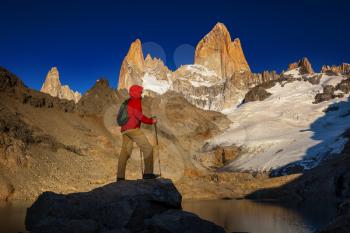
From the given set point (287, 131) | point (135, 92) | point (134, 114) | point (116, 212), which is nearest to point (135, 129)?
point (134, 114)

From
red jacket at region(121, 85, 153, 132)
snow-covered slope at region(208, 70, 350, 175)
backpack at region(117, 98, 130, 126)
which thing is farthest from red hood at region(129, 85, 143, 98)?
snow-covered slope at region(208, 70, 350, 175)

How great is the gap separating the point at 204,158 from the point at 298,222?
95.3 meters

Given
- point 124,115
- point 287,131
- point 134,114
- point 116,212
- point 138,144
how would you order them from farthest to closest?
point 287,131, point 138,144, point 124,115, point 134,114, point 116,212

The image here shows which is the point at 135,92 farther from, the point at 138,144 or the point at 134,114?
the point at 138,144

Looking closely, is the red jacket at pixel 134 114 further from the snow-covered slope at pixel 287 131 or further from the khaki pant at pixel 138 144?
the snow-covered slope at pixel 287 131

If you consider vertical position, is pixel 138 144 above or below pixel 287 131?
below

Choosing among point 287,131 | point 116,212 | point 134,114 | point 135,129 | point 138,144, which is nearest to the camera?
point 116,212

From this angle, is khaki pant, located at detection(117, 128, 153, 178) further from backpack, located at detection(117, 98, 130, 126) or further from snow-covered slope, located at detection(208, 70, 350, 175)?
snow-covered slope, located at detection(208, 70, 350, 175)

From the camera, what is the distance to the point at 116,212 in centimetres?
1281

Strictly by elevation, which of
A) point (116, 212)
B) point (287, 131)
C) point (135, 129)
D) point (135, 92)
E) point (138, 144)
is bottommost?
point (116, 212)

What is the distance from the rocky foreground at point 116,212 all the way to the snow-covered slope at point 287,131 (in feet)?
262

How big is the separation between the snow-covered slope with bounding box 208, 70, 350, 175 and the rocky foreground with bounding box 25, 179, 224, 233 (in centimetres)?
7976

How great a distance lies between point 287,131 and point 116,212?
128474mm

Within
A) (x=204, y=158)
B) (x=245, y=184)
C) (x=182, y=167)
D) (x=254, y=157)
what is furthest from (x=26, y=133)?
(x=204, y=158)
